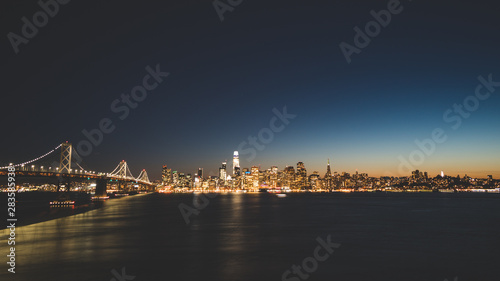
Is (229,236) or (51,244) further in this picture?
(229,236)

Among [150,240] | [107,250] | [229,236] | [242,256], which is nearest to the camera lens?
[242,256]

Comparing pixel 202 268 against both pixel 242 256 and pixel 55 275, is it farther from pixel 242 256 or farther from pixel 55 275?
pixel 55 275

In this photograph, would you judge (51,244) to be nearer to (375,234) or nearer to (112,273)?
(112,273)

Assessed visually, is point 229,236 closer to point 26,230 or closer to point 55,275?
point 55,275

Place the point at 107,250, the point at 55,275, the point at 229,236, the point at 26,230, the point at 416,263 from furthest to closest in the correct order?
1. the point at 26,230
2. the point at 229,236
3. the point at 107,250
4. the point at 416,263
5. the point at 55,275

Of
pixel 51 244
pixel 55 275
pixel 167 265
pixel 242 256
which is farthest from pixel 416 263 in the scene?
pixel 51 244

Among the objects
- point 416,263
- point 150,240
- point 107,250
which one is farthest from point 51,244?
point 416,263

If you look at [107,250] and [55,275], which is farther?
[107,250]

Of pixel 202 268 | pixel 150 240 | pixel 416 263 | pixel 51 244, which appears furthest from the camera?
pixel 150 240

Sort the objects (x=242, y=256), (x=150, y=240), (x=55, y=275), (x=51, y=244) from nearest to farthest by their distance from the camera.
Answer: (x=55, y=275), (x=242, y=256), (x=51, y=244), (x=150, y=240)
